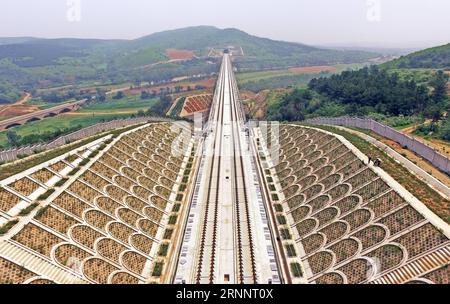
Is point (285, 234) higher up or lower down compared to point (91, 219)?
lower down

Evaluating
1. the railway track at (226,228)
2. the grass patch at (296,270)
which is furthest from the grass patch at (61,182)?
the grass patch at (296,270)

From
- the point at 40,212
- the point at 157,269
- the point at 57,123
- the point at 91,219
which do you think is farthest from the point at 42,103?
the point at 157,269

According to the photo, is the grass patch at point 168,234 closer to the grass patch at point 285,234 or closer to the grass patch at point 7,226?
the grass patch at point 285,234

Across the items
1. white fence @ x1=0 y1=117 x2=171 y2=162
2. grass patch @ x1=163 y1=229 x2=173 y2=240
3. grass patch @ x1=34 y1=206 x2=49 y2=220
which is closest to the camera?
grass patch @ x1=34 y1=206 x2=49 y2=220

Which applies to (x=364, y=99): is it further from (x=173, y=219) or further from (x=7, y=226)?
(x=7, y=226)

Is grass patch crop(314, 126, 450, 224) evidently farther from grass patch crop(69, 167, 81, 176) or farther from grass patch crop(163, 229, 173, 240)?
grass patch crop(69, 167, 81, 176)

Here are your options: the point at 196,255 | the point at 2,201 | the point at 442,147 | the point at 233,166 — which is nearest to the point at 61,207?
the point at 2,201

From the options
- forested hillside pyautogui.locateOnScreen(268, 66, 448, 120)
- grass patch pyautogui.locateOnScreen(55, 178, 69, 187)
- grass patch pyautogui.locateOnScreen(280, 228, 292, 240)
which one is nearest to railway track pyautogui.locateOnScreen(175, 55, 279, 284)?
grass patch pyautogui.locateOnScreen(280, 228, 292, 240)
